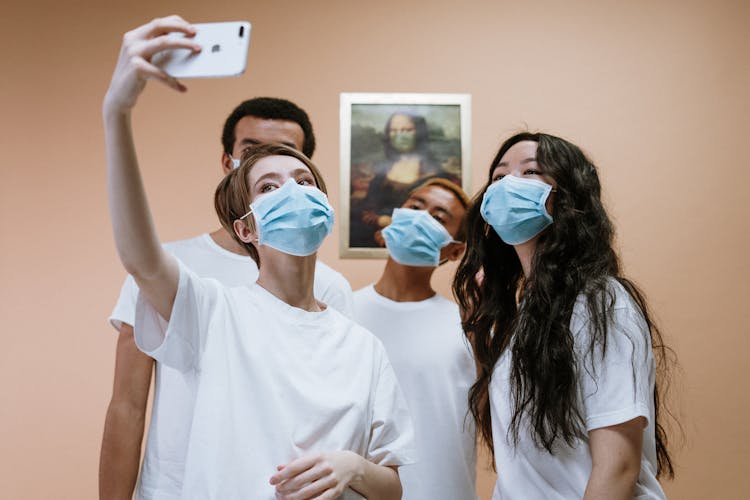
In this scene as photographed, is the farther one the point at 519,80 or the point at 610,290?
the point at 519,80

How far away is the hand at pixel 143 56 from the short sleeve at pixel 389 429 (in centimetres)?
78

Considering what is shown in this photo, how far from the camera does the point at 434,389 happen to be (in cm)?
221

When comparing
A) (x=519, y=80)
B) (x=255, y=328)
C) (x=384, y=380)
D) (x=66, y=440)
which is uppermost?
(x=519, y=80)

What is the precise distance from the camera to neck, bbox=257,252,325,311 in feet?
5.11

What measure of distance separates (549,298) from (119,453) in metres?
1.14

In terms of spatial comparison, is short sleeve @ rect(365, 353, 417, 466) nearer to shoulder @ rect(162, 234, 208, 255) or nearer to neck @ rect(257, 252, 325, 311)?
neck @ rect(257, 252, 325, 311)

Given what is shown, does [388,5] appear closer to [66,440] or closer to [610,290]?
[610,290]

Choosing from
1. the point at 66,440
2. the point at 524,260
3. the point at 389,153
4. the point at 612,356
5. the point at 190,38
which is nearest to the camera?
the point at 190,38

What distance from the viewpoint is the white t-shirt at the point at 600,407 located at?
152 cm

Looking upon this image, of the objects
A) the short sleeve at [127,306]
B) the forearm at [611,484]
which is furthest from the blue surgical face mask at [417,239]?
the forearm at [611,484]

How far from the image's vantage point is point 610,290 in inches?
64.2

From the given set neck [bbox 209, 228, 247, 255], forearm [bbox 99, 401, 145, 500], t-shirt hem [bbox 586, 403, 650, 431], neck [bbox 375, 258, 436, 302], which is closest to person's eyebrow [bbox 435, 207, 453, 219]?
neck [bbox 375, 258, 436, 302]

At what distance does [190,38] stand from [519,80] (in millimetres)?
2194

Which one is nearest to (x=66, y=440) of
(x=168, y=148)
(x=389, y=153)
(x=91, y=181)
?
(x=91, y=181)
